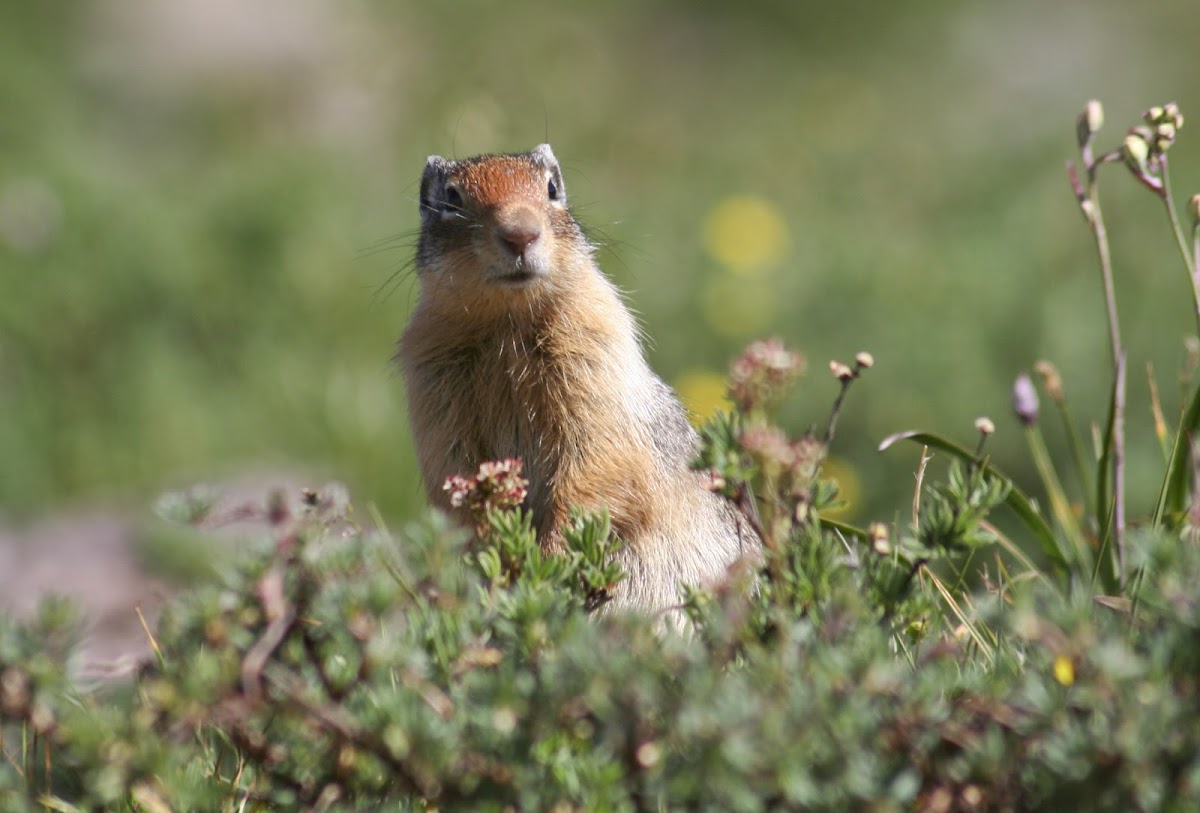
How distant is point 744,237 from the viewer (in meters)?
8.74

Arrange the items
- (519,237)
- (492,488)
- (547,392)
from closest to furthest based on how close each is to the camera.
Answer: (492,488), (519,237), (547,392)

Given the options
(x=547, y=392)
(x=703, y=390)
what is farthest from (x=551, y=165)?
(x=703, y=390)

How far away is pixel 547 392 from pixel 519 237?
45 cm

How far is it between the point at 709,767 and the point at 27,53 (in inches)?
451

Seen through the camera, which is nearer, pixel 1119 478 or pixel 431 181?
pixel 1119 478

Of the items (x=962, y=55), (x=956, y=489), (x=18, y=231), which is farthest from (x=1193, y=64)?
(x=956, y=489)

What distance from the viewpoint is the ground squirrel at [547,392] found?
4.27 metres

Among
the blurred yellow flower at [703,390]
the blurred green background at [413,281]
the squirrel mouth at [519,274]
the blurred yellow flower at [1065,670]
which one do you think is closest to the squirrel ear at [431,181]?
the squirrel mouth at [519,274]

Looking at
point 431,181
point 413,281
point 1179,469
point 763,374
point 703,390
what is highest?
point 763,374

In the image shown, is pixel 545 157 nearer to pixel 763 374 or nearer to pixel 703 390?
pixel 763 374

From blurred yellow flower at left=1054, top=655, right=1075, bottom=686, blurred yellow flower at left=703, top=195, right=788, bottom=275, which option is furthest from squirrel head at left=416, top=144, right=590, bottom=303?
blurred yellow flower at left=703, top=195, right=788, bottom=275

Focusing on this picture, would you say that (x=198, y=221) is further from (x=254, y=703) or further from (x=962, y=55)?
(x=962, y=55)

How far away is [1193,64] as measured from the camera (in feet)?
45.9

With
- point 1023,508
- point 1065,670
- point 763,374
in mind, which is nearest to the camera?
point 1065,670
